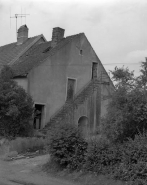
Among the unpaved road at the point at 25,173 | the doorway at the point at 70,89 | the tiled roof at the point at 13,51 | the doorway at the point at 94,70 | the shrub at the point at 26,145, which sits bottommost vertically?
the unpaved road at the point at 25,173

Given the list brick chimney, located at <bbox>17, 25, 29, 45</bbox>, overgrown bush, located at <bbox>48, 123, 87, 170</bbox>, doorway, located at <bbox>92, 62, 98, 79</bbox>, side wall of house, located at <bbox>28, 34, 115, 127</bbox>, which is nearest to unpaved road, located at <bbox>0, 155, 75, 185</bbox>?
overgrown bush, located at <bbox>48, 123, 87, 170</bbox>

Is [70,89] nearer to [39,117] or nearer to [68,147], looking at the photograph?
[39,117]

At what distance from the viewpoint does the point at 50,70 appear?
23422 millimetres

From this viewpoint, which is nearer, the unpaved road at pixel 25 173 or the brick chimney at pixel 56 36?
the unpaved road at pixel 25 173

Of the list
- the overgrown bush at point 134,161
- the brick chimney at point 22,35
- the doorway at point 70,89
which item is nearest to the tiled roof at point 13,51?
the brick chimney at point 22,35

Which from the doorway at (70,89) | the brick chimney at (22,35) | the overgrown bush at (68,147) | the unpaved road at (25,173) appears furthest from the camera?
the brick chimney at (22,35)

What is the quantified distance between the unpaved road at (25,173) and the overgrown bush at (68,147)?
840mm

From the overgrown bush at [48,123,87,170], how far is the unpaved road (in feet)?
2.76

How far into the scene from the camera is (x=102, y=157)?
10.3 m

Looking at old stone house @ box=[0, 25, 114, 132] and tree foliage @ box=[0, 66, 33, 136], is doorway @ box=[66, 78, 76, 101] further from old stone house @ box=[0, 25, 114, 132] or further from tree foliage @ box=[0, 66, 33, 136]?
tree foliage @ box=[0, 66, 33, 136]

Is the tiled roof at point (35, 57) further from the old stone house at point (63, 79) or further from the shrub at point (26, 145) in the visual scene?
the shrub at point (26, 145)

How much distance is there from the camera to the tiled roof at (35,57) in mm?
22844

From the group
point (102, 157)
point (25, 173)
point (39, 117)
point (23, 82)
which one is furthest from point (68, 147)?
point (39, 117)

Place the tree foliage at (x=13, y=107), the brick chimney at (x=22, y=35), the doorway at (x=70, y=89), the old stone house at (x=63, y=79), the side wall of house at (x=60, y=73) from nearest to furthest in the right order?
the tree foliage at (x=13, y=107), the side wall of house at (x=60, y=73), the old stone house at (x=63, y=79), the doorway at (x=70, y=89), the brick chimney at (x=22, y=35)
